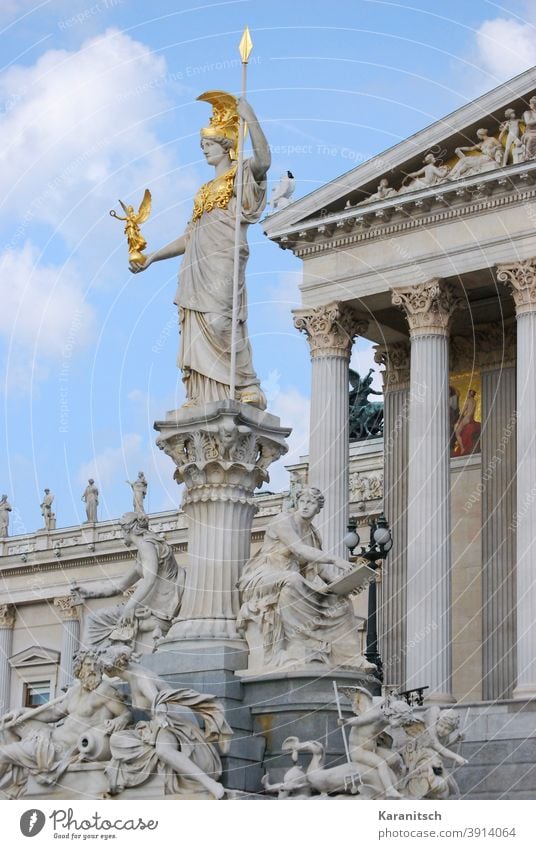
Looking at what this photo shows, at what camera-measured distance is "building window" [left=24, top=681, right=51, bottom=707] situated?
205ft

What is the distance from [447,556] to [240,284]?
57.0 feet

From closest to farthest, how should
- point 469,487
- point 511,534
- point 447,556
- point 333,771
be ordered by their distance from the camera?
point 333,771 < point 447,556 < point 511,534 < point 469,487

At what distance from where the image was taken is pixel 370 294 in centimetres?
3681

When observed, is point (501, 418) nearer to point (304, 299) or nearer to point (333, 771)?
point (304, 299)

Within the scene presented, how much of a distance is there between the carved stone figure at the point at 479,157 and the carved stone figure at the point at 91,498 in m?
31.0

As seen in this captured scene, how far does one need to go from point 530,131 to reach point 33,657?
36435 mm

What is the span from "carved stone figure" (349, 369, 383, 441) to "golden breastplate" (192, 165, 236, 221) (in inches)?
1479

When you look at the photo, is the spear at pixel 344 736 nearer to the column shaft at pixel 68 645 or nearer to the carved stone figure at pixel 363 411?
the carved stone figure at pixel 363 411

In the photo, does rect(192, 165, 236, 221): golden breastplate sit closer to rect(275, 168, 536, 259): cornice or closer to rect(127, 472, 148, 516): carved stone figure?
rect(127, 472, 148, 516): carved stone figure

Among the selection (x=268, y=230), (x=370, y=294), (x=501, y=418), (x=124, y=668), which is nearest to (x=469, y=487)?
(x=501, y=418)

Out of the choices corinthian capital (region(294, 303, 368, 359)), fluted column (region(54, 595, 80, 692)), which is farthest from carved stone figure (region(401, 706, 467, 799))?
fluted column (region(54, 595, 80, 692))

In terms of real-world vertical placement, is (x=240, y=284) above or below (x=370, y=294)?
below

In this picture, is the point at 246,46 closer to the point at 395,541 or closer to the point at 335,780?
the point at 335,780

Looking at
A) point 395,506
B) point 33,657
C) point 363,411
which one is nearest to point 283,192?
point 395,506
